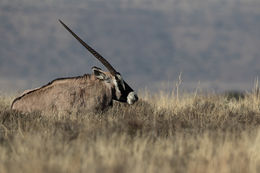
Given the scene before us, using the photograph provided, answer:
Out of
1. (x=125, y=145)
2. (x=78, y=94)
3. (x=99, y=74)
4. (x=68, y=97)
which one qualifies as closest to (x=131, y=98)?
(x=99, y=74)

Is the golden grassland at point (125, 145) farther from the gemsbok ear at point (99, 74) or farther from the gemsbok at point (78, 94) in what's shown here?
the gemsbok ear at point (99, 74)

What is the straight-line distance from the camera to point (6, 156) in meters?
6.62

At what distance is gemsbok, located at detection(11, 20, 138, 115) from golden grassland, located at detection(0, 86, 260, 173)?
0.74 m

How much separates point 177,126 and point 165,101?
5.22 metres

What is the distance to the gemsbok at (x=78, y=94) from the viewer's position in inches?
441

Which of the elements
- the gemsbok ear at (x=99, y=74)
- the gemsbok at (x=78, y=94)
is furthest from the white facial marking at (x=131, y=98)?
the gemsbok ear at (x=99, y=74)

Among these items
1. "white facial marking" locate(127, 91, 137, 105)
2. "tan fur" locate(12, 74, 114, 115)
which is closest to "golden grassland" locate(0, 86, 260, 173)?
"tan fur" locate(12, 74, 114, 115)

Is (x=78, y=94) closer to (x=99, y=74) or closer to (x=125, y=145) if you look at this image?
(x=99, y=74)

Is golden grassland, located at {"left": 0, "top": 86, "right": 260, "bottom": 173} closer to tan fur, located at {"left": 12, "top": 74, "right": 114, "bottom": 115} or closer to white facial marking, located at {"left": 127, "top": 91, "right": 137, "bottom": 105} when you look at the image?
tan fur, located at {"left": 12, "top": 74, "right": 114, "bottom": 115}

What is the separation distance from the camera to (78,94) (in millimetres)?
11328

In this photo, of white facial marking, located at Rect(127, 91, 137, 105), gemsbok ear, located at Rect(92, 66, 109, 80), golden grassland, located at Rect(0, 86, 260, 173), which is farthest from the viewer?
white facial marking, located at Rect(127, 91, 137, 105)

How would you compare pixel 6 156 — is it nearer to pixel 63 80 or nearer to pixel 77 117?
pixel 77 117

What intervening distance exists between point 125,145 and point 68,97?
14.7 ft

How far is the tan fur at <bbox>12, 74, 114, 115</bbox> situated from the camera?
11.2 m
